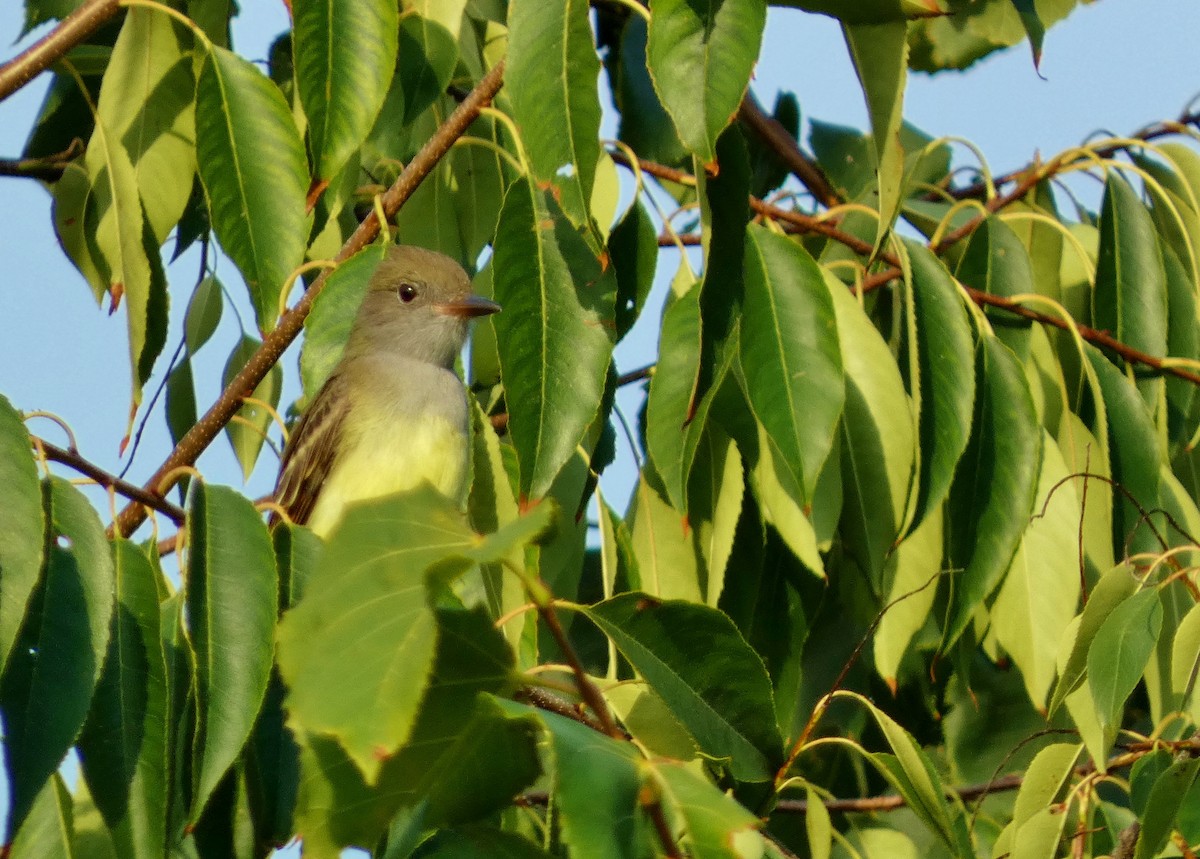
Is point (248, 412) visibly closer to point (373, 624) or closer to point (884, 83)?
point (884, 83)

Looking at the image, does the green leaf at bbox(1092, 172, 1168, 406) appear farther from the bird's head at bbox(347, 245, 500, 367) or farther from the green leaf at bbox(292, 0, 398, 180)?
the bird's head at bbox(347, 245, 500, 367)

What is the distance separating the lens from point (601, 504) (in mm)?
3303

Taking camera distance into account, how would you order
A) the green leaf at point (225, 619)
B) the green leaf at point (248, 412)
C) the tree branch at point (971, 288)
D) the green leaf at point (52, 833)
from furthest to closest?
1. the green leaf at point (248, 412)
2. the tree branch at point (971, 288)
3. the green leaf at point (52, 833)
4. the green leaf at point (225, 619)

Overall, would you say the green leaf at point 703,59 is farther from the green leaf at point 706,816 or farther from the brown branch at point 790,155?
the brown branch at point 790,155

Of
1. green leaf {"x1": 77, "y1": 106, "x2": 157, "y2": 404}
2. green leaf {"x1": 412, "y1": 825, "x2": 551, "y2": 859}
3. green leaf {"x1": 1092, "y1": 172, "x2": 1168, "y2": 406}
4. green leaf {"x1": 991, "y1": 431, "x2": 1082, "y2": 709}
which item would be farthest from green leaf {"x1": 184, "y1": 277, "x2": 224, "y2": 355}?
green leaf {"x1": 412, "y1": 825, "x2": 551, "y2": 859}

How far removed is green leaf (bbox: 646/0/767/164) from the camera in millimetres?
2418

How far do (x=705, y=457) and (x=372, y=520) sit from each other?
192cm

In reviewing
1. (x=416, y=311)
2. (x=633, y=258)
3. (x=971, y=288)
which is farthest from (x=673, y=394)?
(x=416, y=311)

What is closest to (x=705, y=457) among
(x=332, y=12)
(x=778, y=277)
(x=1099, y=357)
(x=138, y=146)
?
(x=778, y=277)

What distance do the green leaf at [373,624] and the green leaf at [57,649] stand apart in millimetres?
862

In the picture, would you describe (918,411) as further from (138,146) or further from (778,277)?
(138,146)

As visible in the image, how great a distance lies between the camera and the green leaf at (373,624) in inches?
50.4

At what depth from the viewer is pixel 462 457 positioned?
4488 millimetres

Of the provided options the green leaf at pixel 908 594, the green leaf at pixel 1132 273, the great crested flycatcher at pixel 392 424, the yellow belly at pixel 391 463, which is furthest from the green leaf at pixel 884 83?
the yellow belly at pixel 391 463
